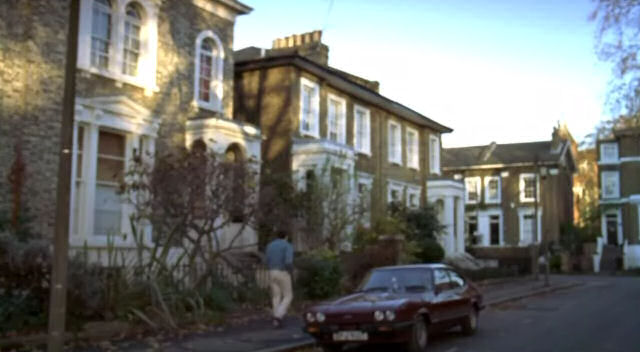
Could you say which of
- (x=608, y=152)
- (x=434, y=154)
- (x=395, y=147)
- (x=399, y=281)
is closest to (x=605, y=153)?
(x=608, y=152)

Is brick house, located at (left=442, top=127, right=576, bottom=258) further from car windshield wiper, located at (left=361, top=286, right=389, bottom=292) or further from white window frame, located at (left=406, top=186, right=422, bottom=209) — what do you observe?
car windshield wiper, located at (left=361, top=286, right=389, bottom=292)

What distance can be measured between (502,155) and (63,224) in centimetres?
5163

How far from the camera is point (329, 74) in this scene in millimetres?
26469

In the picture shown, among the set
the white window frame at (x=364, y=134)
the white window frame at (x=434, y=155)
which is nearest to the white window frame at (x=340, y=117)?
the white window frame at (x=364, y=134)

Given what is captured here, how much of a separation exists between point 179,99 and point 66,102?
39.8 ft

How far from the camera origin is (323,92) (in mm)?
27359

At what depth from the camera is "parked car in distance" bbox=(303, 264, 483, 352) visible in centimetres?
1038

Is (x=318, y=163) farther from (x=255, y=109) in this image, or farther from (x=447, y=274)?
(x=447, y=274)

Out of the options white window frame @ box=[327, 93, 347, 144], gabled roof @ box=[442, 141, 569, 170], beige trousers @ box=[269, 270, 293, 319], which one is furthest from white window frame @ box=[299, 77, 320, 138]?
gabled roof @ box=[442, 141, 569, 170]

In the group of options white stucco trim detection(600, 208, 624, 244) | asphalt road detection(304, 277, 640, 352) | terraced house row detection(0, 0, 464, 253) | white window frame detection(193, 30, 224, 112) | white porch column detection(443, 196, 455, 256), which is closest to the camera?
asphalt road detection(304, 277, 640, 352)

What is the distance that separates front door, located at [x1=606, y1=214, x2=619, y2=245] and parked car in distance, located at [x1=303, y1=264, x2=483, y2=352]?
4883 cm

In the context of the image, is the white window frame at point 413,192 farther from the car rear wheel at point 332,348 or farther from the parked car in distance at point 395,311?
the car rear wheel at point 332,348

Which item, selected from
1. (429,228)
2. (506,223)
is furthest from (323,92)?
(506,223)

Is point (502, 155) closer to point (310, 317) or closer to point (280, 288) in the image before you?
point (280, 288)
